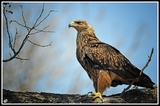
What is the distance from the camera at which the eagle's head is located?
180 inches

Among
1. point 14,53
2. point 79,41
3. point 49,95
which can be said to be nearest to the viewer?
point 14,53

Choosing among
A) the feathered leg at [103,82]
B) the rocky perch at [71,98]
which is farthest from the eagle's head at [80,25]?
the rocky perch at [71,98]

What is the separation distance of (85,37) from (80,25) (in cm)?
22

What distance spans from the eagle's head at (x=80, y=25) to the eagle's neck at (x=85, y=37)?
0.16ft

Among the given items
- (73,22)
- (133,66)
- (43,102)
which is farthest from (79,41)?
(43,102)

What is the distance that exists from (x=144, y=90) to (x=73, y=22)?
1553 mm

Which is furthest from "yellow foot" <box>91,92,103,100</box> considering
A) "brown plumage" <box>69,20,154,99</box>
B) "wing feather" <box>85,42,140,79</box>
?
"wing feather" <box>85,42,140,79</box>

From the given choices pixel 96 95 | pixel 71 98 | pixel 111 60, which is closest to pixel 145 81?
pixel 111 60

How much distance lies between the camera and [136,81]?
13.8 ft

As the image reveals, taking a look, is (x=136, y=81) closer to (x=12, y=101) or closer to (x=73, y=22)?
(x=73, y=22)

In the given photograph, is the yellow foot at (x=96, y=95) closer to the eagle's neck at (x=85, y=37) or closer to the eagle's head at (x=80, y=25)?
the eagle's neck at (x=85, y=37)

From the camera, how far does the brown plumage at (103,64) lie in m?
4.12

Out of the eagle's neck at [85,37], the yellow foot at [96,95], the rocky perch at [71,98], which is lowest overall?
the rocky perch at [71,98]

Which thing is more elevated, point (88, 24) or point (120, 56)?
point (88, 24)
